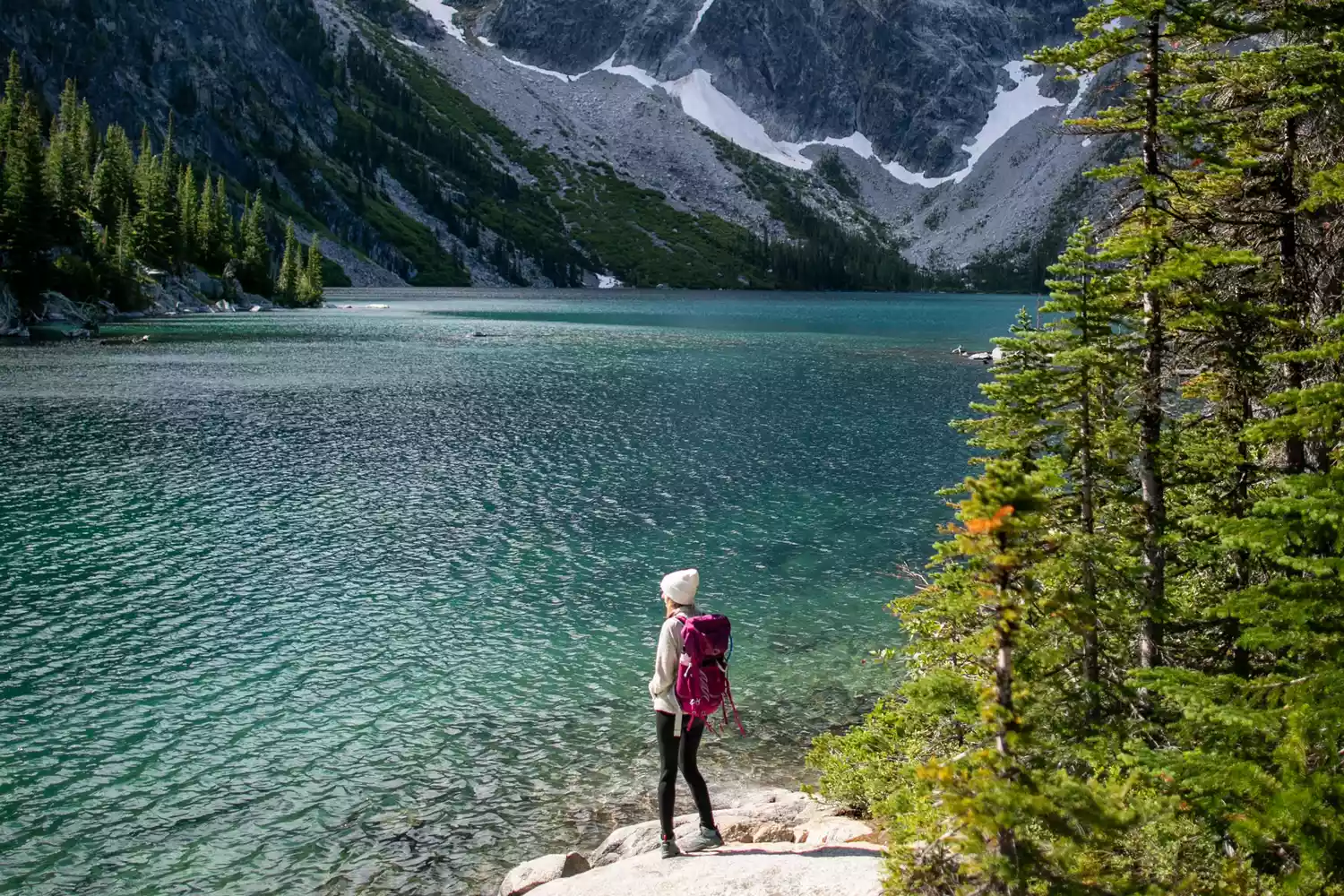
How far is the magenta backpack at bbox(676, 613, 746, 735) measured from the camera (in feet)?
37.8

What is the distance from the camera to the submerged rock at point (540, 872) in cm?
1345

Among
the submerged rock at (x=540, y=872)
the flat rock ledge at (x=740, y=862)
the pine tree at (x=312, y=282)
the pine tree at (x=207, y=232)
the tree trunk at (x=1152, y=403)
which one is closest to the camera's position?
the flat rock ledge at (x=740, y=862)

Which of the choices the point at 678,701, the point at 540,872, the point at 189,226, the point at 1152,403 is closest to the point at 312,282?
the point at 189,226

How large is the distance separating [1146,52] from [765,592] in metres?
19.3

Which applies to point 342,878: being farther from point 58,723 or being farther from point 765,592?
point 765,592

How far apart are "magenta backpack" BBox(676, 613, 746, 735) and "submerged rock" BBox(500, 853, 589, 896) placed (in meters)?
3.70

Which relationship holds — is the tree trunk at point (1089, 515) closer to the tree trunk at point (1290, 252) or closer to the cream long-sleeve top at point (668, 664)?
the tree trunk at point (1290, 252)

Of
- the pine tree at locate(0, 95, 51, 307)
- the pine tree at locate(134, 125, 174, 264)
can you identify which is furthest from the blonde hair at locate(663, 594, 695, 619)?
the pine tree at locate(134, 125, 174, 264)

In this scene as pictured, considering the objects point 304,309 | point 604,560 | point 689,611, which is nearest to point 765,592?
point 604,560

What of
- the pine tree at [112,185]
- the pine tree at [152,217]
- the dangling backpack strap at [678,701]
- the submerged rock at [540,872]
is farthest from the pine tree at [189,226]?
the dangling backpack strap at [678,701]

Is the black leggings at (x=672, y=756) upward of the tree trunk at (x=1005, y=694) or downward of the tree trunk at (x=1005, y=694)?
downward

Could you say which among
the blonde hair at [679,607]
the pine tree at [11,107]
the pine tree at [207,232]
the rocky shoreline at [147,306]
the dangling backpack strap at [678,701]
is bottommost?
the dangling backpack strap at [678,701]

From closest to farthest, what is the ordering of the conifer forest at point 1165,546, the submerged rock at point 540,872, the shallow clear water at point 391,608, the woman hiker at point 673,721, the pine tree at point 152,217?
the conifer forest at point 1165,546
the woman hiker at point 673,721
the submerged rock at point 540,872
the shallow clear water at point 391,608
the pine tree at point 152,217

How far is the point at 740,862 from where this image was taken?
442 inches
